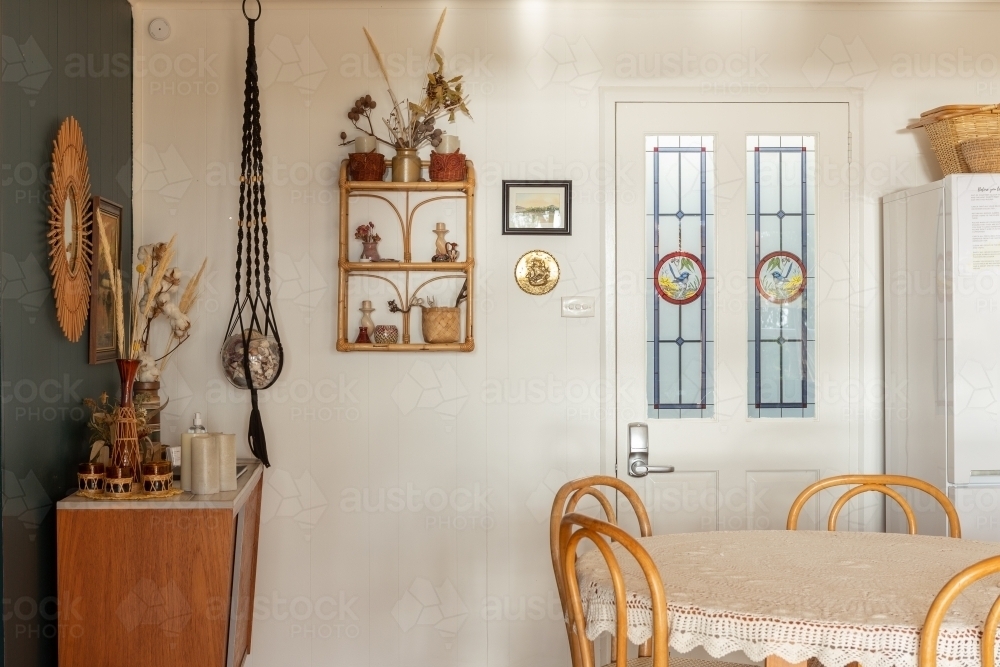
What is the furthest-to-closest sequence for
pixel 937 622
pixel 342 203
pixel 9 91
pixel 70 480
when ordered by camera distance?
pixel 342 203 → pixel 70 480 → pixel 9 91 → pixel 937 622

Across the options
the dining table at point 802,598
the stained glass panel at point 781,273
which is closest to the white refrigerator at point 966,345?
the stained glass panel at point 781,273

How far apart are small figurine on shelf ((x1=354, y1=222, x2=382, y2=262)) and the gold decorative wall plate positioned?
1.64 feet

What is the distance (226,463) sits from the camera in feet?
8.12

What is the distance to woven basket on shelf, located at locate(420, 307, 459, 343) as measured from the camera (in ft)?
9.90

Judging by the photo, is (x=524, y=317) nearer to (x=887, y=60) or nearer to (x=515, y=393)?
(x=515, y=393)

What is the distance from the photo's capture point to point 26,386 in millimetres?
2199

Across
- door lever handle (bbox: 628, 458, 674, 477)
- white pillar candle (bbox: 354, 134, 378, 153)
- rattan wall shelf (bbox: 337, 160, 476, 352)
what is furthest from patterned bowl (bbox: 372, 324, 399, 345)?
door lever handle (bbox: 628, 458, 674, 477)

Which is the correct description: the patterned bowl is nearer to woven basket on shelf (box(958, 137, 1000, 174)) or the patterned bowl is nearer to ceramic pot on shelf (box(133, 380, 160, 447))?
ceramic pot on shelf (box(133, 380, 160, 447))

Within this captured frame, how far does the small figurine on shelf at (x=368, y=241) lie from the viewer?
9.97 feet

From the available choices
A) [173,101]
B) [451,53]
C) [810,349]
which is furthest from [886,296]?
[173,101]

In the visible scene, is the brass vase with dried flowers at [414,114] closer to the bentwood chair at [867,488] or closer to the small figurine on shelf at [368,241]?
the small figurine on shelf at [368,241]

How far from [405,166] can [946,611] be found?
83.5 inches

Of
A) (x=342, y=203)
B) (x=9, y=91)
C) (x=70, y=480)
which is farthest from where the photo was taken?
(x=342, y=203)

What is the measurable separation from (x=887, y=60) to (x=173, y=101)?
2549 mm
